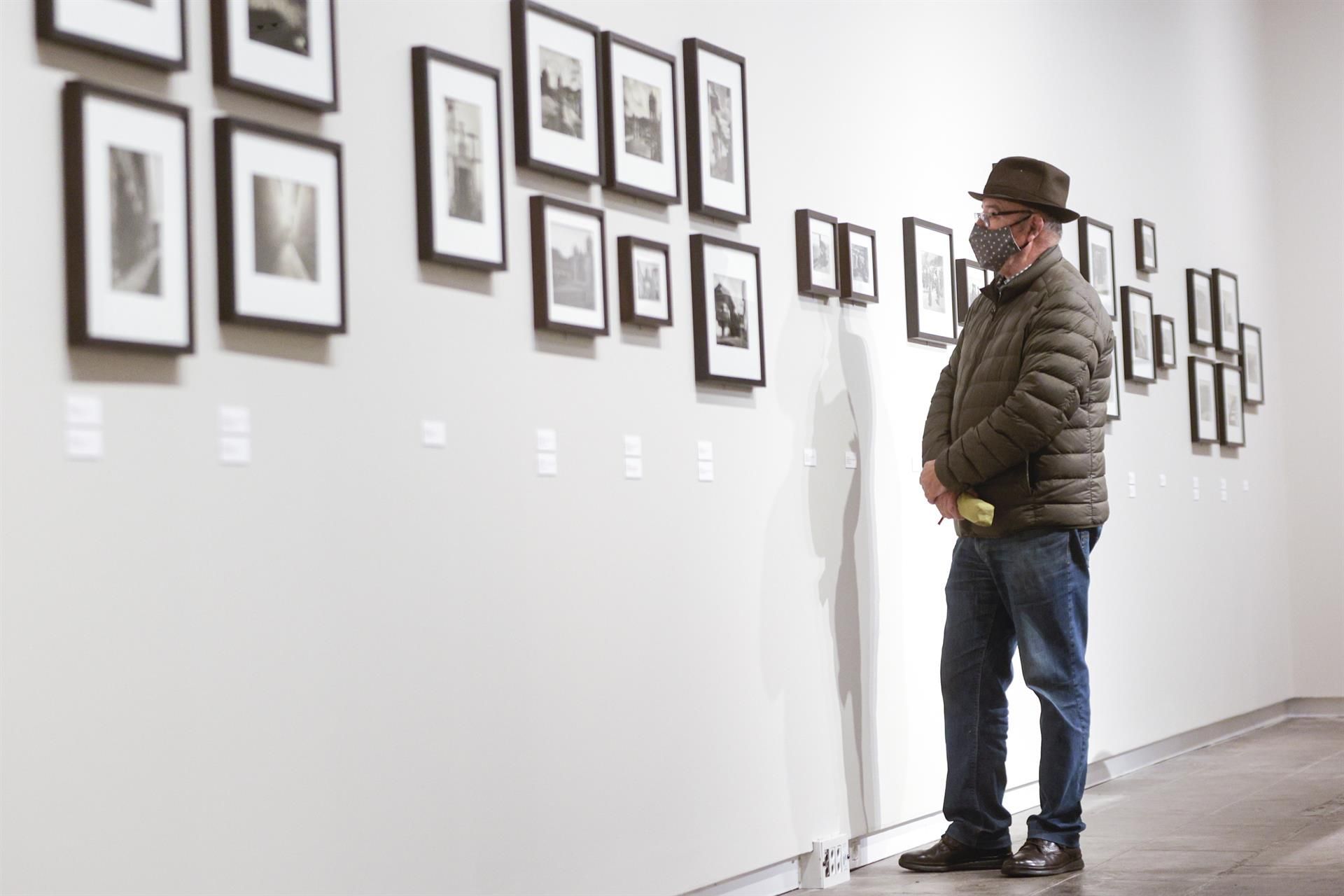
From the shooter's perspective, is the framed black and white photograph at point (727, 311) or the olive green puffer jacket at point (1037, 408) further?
the olive green puffer jacket at point (1037, 408)

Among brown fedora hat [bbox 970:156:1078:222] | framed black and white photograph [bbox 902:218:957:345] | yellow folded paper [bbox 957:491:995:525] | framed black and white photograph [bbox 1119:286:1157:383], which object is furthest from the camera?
framed black and white photograph [bbox 1119:286:1157:383]

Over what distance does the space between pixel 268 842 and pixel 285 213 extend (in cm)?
105

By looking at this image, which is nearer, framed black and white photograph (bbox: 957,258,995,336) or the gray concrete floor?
the gray concrete floor

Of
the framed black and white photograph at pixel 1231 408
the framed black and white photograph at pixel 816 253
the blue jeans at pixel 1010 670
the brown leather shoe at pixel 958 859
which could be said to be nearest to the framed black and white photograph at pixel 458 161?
the framed black and white photograph at pixel 816 253

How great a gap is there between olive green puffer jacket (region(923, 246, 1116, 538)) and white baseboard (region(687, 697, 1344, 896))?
3.14 feet

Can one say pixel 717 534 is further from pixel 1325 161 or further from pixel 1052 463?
pixel 1325 161

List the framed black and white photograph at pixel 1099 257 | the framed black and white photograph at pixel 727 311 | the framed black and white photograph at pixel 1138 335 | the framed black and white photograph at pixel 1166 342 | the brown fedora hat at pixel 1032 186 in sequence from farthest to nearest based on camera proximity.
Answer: the framed black and white photograph at pixel 1166 342, the framed black and white photograph at pixel 1138 335, the framed black and white photograph at pixel 1099 257, the brown fedora hat at pixel 1032 186, the framed black and white photograph at pixel 727 311

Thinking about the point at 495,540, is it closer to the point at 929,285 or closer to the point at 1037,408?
the point at 1037,408

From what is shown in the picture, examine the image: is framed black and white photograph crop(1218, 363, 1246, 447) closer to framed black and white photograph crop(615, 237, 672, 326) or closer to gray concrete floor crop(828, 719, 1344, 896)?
gray concrete floor crop(828, 719, 1344, 896)

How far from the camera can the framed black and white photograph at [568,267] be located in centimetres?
327

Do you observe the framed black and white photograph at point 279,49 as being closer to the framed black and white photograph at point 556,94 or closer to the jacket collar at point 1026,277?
the framed black and white photograph at point 556,94

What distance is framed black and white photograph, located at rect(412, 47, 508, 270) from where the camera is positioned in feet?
9.80

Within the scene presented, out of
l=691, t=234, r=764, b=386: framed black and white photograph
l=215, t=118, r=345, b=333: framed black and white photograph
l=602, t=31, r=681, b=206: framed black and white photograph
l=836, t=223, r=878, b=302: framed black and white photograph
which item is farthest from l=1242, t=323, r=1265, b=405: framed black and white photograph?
l=215, t=118, r=345, b=333: framed black and white photograph

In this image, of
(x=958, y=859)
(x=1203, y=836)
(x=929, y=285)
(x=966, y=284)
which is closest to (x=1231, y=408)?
(x=966, y=284)
